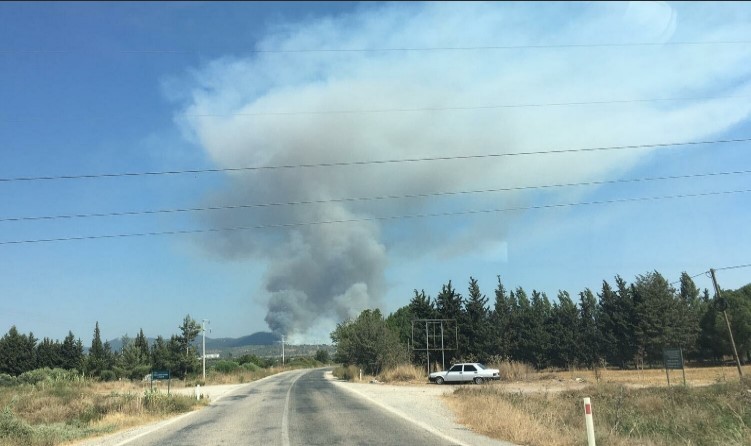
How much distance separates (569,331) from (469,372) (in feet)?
122

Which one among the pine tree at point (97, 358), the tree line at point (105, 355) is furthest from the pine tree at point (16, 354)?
the pine tree at point (97, 358)

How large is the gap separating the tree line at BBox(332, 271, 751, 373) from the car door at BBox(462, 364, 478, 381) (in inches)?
525

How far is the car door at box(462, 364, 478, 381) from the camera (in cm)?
4259

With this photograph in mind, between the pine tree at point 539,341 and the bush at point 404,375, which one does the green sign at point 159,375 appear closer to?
the bush at point 404,375

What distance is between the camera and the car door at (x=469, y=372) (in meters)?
42.6

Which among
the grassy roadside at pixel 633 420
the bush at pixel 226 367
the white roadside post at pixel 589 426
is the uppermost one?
the white roadside post at pixel 589 426

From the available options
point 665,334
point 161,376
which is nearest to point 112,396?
point 161,376

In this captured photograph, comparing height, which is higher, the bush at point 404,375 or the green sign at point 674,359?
the green sign at point 674,359

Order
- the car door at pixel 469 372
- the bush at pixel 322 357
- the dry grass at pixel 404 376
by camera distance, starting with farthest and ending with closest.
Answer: the bush at pixel 322 357 < the dry grass at pixel 404 376 < the car door at pixel 469 372

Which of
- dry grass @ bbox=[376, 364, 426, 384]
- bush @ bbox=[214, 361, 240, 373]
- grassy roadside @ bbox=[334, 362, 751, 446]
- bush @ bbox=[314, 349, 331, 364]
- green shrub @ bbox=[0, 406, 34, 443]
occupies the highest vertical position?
green shrub @ bbox=[0, 406, 34, 443]

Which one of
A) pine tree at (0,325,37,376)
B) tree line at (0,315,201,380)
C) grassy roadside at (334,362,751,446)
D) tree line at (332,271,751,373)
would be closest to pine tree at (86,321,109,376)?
tree line at (0,315,201,380)

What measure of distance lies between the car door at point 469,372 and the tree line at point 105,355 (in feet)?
141

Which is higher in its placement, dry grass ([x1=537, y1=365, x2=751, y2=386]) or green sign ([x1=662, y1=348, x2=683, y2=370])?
green sign ([x1=662, y1=348, x2=683, y2=370])

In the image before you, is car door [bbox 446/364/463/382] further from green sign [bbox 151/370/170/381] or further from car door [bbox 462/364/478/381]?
green sign [bbox 151/370/170/381]
